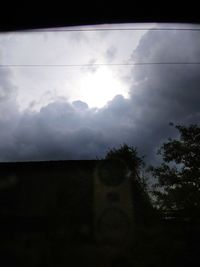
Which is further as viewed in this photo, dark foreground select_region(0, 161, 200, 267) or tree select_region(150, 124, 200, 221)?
tree select_region(150, 124, 200, 221)

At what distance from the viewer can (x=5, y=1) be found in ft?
14.2

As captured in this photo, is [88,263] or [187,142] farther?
→ [187,142]

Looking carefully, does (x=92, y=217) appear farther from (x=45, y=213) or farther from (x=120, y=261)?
(x=120, y=261)

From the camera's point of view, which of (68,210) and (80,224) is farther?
(80,224)

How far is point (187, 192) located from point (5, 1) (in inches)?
779

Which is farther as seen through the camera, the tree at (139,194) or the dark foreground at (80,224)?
the tree at (139,194)

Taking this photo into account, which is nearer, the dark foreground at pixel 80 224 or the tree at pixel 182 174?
the dark foreground at pixel 80 224

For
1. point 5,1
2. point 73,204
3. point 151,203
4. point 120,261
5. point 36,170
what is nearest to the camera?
point 5,1

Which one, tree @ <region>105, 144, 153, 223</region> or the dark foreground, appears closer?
the dark foreground

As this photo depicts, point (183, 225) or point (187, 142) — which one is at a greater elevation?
point (187, 142)

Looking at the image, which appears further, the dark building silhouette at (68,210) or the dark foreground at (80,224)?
the dark building silhouette at (68,210)

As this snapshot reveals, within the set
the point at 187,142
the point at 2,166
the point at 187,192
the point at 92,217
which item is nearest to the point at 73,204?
the point at 92,217

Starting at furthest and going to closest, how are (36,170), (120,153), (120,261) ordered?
(120,153) → (36,170) → (120,261)

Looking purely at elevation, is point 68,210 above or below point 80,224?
above
